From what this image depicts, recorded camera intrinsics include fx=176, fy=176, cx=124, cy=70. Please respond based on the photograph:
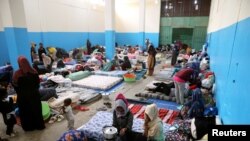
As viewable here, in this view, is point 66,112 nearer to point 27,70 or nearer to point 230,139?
point 27,70

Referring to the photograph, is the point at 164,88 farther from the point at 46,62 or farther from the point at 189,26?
the point at 189,26

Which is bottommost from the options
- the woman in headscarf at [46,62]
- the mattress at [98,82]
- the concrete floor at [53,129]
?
the concrete floor at [53,129]

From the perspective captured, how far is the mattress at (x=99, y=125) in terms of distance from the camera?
3703mm

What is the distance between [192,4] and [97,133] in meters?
17.0

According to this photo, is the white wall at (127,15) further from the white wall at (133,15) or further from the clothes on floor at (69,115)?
the clothes on floor at (69,115)

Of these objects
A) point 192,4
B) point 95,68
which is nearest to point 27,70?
point 95,68

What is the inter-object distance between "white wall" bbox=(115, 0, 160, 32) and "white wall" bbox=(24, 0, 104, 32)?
2.89 m

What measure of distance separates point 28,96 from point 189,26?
1692 cm

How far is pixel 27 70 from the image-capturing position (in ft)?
A: 12.5

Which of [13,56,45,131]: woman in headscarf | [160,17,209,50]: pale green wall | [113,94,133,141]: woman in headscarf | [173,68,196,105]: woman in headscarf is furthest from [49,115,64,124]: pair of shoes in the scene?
[160,17,209,50]: pale green wall

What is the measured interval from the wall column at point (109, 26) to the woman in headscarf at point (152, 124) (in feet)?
30.6

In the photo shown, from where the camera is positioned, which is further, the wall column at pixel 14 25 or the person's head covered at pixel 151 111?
the wall column at pixel 14 25

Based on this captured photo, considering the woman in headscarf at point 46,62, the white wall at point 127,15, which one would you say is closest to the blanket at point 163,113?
the woman in headscarf at point 46,62

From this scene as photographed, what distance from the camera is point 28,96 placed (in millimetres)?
3971
